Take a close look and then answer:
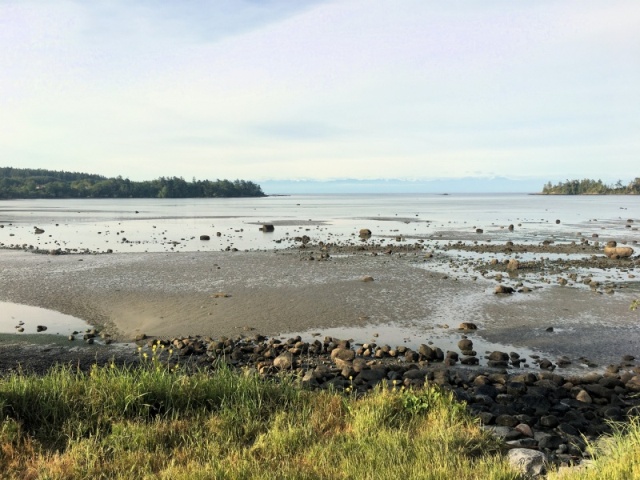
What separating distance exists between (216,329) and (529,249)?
25.5m

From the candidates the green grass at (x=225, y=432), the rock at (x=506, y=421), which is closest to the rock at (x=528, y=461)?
the green grass at (x=225, y=432)

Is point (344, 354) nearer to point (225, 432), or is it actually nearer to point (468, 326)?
point (468, 326)

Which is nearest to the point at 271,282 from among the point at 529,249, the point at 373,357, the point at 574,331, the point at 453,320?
the point at 453,320

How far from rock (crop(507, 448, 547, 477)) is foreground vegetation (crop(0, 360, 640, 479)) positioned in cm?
24

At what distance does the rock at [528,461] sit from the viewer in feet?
19.2

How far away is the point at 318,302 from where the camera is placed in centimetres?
1853

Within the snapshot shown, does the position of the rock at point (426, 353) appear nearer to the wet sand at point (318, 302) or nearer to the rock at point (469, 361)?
the rock at point (469, 361)

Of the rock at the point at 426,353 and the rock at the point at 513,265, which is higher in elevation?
the rock at the point at 513,265

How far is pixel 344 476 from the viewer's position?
5520mm

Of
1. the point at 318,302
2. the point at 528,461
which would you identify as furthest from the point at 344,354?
the point at 318,302

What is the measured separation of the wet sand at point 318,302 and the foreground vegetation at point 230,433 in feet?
21.9

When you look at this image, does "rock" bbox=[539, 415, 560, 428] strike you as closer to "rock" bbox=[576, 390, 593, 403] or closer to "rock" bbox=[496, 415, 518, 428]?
"rock" bbox=[496, 415, 518, 428]

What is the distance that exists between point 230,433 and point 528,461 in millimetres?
→ 3851

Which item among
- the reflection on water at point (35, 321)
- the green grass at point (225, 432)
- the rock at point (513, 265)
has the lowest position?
the reflection on water at point (35, 321)
